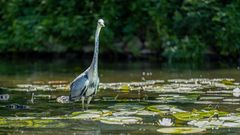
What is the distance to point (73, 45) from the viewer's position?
23.6 m

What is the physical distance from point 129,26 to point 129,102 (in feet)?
38.1

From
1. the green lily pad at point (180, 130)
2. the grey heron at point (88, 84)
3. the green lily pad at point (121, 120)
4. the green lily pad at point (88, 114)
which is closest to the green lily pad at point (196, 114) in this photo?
the green lily pad at point (121, 120)

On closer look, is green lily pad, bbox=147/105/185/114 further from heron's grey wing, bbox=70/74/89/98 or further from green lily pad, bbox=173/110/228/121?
heron's grey wing, bbox=70/74/89/98

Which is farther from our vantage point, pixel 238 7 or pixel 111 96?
pixel 238 7

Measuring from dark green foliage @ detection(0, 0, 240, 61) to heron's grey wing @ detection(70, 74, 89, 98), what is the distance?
10.3 metres

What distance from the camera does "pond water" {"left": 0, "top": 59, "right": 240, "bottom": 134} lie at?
9.06 metres

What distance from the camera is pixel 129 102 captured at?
11688mm

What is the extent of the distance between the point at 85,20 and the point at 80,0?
2.93 ft

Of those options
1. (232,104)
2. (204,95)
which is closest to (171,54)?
(204,95)

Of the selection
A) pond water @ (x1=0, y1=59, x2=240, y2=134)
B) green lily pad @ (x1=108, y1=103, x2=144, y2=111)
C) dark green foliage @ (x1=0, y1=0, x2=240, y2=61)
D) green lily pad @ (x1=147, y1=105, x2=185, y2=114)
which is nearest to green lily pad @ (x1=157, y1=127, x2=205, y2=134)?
pond water @ (x1=0, y1=59, x2=240, y2=134)

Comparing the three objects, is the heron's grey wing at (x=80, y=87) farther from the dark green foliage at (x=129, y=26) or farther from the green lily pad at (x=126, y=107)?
the dark green foliage at (x=129, y=26)

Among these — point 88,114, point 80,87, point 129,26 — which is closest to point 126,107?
point 80,87

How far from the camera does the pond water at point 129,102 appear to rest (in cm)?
906

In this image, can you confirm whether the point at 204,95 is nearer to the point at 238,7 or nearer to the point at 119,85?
the point at 119,85
